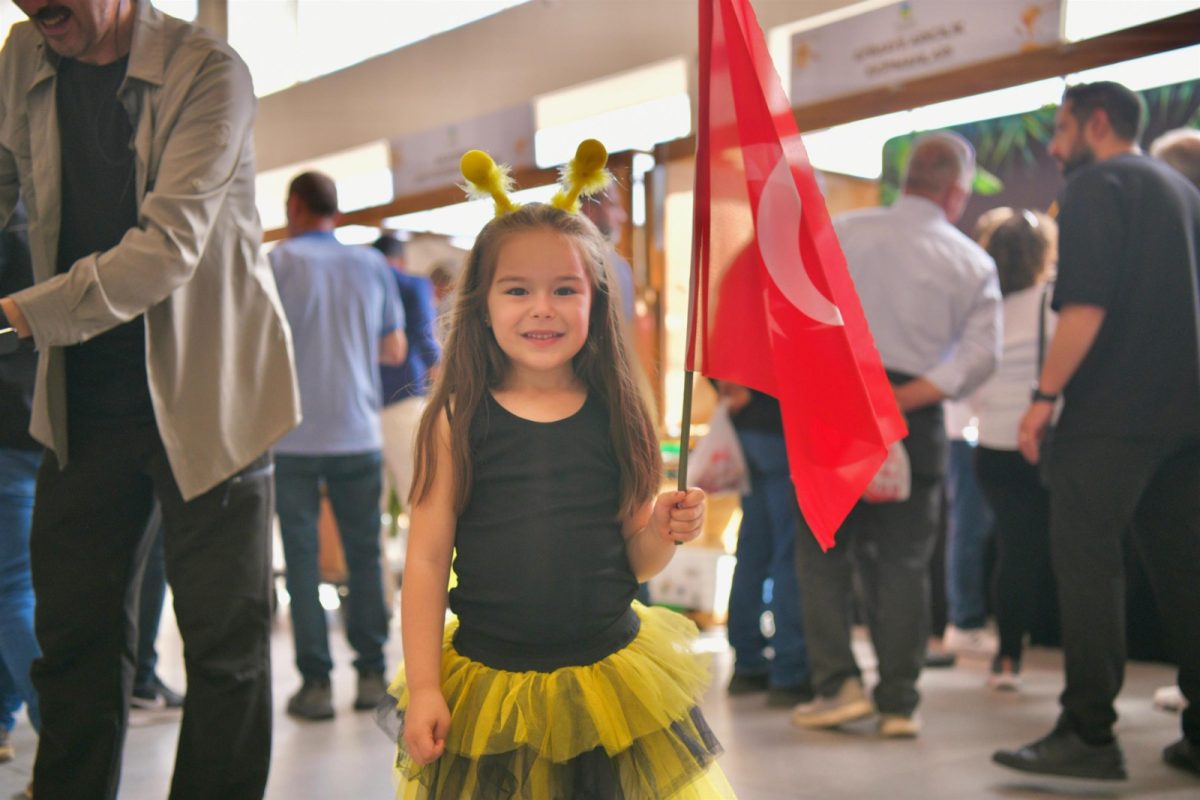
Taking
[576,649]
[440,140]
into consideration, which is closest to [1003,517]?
[576,649]

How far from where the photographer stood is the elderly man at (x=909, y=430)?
3.23m

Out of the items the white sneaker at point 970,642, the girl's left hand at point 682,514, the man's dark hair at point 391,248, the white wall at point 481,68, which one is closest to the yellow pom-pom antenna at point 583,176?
the girl's left hand at point 682,514

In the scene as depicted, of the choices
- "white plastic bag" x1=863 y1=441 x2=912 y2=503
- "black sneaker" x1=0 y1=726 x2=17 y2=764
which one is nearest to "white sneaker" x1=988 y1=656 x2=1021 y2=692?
"white plastic bag" x1=863 y1=441 x2=912 y2=503

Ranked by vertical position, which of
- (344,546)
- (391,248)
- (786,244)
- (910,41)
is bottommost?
(344,546)

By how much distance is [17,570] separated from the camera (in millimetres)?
2600

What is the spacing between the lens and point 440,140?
6.95 metres

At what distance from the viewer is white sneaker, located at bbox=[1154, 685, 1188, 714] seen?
3461 mm

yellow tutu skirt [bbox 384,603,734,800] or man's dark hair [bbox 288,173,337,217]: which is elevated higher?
man's dark hair [bbox 288,173,337,217]

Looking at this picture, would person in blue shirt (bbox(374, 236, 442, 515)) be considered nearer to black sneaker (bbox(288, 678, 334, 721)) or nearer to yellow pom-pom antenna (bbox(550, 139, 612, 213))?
black sneaker (bbox(288, 678, 334, 721))

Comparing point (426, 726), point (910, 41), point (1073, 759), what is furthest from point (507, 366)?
point (910, 41)

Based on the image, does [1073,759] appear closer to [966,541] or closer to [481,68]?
[966,541]

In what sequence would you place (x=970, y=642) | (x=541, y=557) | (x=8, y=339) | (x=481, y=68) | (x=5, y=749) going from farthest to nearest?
(x=481, y=68) < (x=970, y=642) < (x=5, y=749) < (x=8, y=339) < (x=541, y=557)

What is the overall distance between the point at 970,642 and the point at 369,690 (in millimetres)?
2354

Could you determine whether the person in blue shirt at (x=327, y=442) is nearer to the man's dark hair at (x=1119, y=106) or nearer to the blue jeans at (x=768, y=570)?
the blue jeans at (x=768, y=570)
